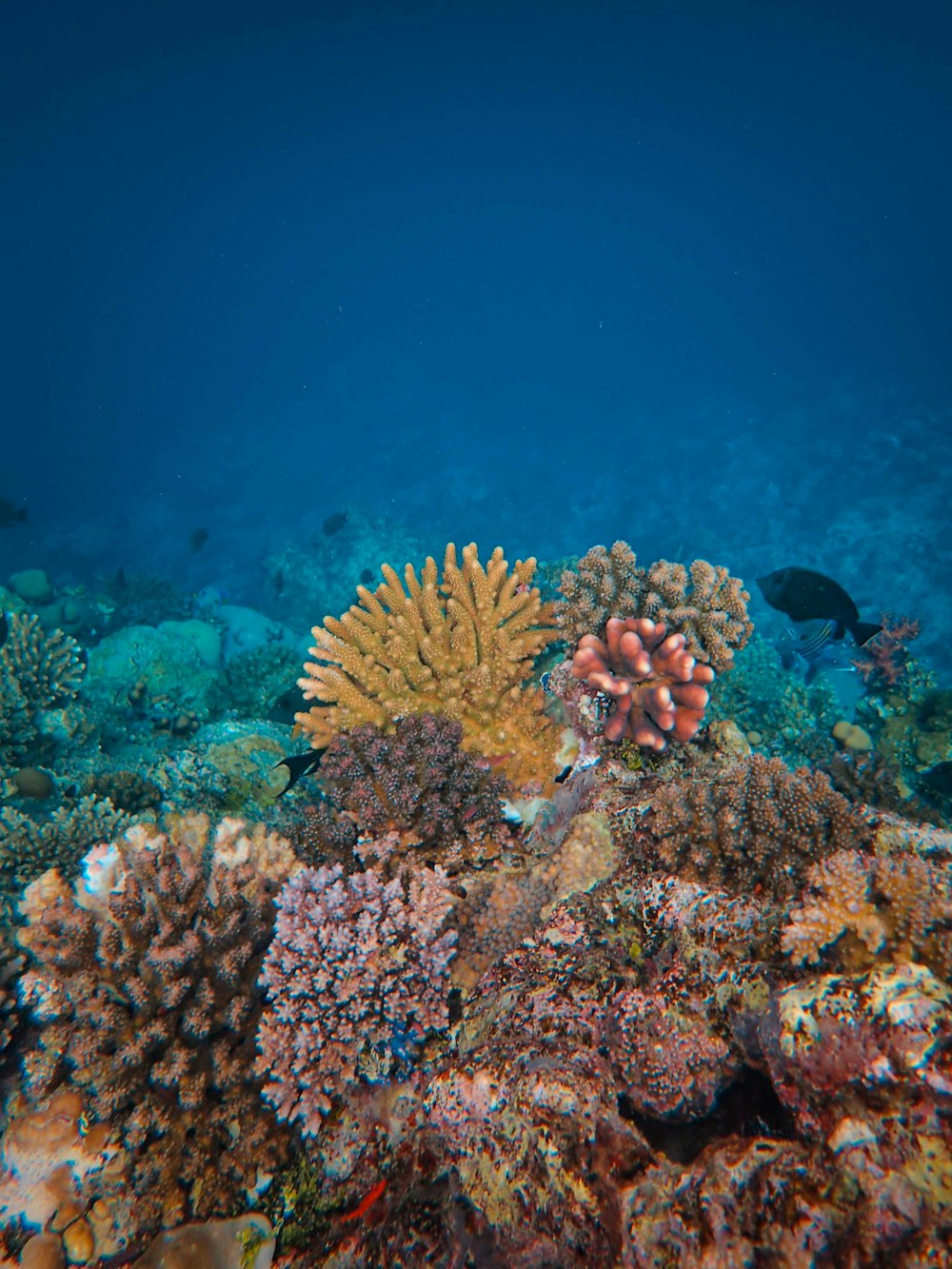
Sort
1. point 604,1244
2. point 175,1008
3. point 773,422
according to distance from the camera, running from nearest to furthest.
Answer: point 604,1244, point 175,1008, point 773,422

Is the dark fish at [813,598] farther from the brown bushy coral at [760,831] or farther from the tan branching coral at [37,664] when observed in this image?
the tan branching coral at [37,664]

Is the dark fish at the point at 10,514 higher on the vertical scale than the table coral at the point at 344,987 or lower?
higher

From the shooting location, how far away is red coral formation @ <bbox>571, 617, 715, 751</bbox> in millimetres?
3697

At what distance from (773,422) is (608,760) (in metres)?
52.4

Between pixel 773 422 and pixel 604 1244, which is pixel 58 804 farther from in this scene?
pixel 773 422

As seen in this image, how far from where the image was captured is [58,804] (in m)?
6.77

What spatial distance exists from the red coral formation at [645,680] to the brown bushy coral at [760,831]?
0.54 m

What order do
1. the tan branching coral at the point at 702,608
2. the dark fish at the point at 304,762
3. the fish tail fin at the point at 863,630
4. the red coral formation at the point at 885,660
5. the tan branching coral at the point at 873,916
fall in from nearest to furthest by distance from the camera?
the tan branching coral at the point at 873,916
the tan branching coral at the point at 702,608
the dark fish at the point at 304,762
the fish tail fin at the point at 863,630
the red coral formation at the point at 885,660

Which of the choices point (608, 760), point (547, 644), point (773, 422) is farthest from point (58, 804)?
point (773, 422)

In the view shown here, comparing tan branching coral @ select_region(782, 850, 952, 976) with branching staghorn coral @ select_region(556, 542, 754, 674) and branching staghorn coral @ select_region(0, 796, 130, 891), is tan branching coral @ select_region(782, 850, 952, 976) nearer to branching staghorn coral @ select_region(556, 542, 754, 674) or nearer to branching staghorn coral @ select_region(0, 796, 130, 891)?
branching staghorn coral @ select_region(556, 542, 754, 674)

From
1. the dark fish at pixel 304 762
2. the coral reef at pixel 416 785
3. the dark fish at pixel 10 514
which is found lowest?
the coral reef at pixel 416 785

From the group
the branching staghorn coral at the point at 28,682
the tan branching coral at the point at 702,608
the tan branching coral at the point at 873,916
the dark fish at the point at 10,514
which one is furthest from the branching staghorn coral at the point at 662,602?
the dark fish at the point at 10,514

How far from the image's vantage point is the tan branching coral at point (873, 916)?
221cm

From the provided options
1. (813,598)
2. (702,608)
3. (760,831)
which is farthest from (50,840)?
(813,598)
